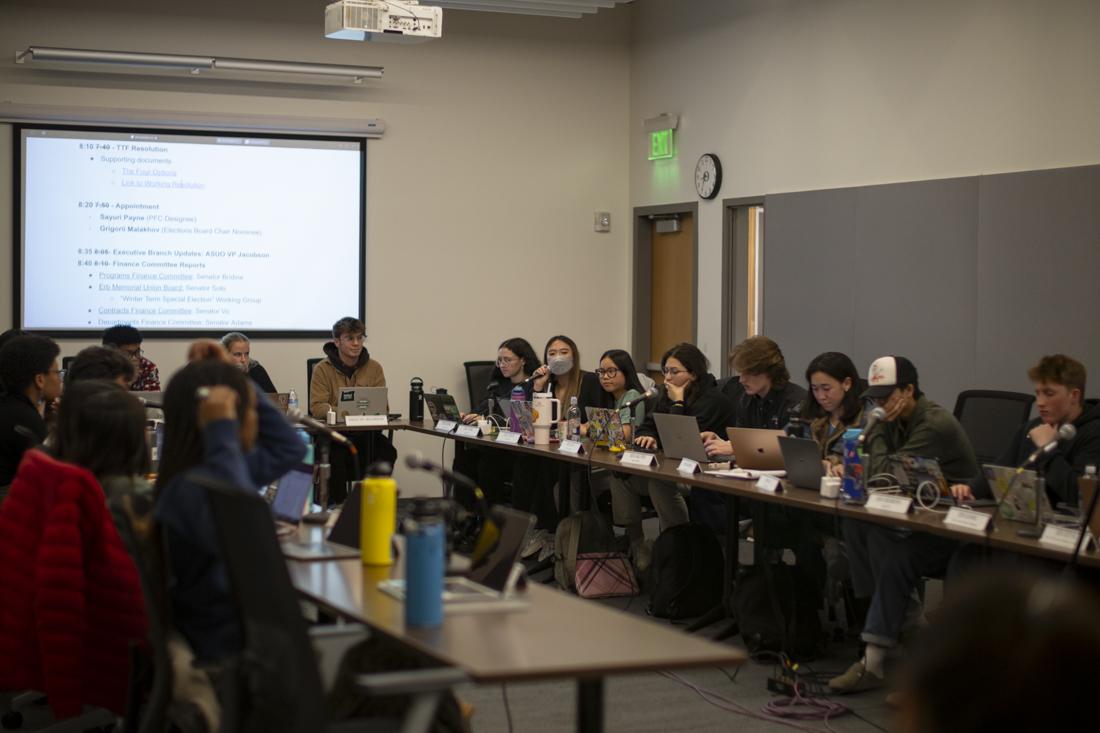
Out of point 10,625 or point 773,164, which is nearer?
point 10,625

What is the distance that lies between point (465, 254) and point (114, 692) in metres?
6.03

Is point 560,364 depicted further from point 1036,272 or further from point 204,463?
point 204,463

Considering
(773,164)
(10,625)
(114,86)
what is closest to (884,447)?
(10,625)

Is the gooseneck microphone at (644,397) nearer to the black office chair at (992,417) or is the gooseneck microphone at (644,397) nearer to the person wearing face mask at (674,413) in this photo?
the person wearing face mask at (674,413)

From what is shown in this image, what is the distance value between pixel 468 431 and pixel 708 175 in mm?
2698

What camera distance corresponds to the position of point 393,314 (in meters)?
8.59

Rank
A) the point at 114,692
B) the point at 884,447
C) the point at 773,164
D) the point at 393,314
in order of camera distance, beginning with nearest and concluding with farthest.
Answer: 1. the point at 114,692
2. the point at 884,447
3. the point at 773,164
4. the point at 393,314

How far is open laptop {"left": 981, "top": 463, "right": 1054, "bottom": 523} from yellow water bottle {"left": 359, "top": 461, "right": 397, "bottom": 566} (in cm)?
201

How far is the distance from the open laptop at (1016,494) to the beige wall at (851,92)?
2.29 m

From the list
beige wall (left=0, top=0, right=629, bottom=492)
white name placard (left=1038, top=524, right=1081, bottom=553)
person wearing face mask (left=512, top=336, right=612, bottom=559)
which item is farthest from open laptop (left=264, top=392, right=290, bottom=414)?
white name placard (left=1038, top=524, right=1081, bottom=553)

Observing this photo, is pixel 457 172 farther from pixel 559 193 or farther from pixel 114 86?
pixel 114 86

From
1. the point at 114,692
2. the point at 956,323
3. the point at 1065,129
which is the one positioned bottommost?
the point at 114,692

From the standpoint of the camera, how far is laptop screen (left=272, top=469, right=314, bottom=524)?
11.6ft

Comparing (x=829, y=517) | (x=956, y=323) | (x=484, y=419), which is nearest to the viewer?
(x=829, y=517)
